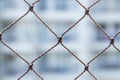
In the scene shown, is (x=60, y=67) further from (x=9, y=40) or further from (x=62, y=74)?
(x=9, y=40)

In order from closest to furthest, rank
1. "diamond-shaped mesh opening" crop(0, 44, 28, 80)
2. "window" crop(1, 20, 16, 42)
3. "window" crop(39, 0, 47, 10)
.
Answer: "window" crop(1, 20, 16, 42)
"diamond-shaped mesh opening" crop(0, 44, 28, 80)
"window" crop(39, 0, 47, 10)

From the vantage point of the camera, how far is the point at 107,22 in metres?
9.23

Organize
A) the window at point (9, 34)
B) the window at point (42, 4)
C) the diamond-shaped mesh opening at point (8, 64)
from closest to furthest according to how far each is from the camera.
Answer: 1. the window at point (9, 34)
2. the diamond-shaped mesh opening at point (8, 64)
3. the window at point (42, 4)

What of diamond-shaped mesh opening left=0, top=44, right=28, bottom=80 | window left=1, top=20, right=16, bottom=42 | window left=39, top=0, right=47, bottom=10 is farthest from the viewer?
window left=39, top=0, right=47, bottom=10

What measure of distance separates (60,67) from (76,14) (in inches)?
36.1

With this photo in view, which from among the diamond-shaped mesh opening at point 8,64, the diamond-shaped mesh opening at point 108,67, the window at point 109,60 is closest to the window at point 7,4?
the diamond-shaped mesh opening at point 8,64

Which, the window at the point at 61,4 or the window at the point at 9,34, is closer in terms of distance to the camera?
the window at the point at 9,34

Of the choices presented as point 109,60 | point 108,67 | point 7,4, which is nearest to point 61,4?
point 7,4

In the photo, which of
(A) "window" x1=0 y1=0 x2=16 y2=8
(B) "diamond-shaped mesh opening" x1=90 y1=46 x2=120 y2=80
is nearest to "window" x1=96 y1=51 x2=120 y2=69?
(B) "diamond-shaped mesh opening" x1=90 y1=46 x2=120 y2=80

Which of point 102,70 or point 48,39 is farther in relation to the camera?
point 102,70

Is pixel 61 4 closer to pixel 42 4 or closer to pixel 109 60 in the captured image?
pixel 42 4

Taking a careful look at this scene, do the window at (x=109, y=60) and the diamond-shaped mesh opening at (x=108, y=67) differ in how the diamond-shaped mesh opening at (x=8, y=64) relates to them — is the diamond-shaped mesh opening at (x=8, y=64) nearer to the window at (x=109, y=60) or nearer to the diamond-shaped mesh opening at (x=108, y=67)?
the diamond-shaped mesh opening at (x=108, y=67)

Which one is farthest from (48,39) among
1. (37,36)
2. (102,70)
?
(102,70)

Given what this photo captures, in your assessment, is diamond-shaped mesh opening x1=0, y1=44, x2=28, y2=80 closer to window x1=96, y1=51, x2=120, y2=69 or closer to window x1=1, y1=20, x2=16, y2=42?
window x1=1, y1=20, x2=16, y2=42
